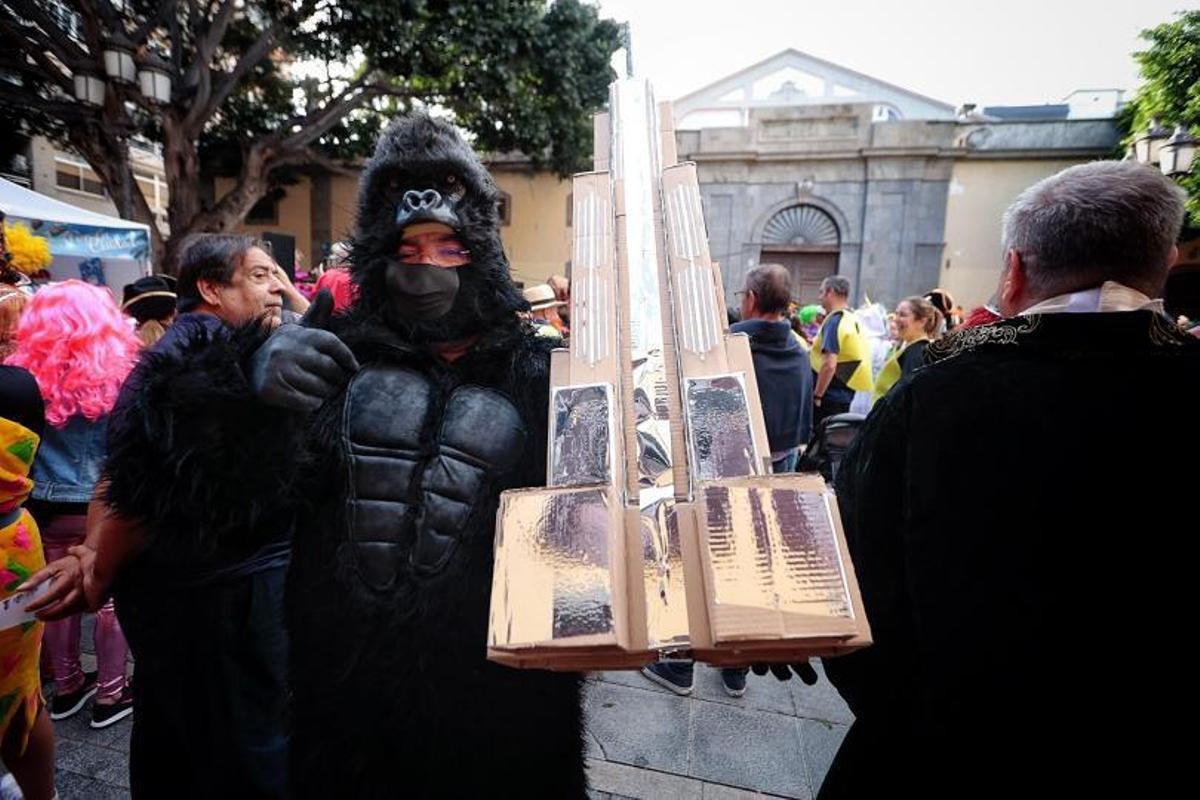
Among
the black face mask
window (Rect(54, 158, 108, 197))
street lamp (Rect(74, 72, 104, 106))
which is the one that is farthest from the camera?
window (Rect(54, 158, 108, 197))

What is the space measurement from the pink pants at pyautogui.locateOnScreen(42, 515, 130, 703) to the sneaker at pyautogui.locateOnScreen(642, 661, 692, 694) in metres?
2.66

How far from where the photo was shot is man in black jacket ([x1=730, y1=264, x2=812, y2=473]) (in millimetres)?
4121

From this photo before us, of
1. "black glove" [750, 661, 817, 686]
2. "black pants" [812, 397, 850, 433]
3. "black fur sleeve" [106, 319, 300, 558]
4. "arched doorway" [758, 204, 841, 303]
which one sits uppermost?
"arched doorway" [758, 204, 841, 303]

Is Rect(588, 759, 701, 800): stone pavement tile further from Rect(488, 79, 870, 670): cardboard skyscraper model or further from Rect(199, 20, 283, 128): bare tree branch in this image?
Rect(199, 20, 283, 128): bare tree branch

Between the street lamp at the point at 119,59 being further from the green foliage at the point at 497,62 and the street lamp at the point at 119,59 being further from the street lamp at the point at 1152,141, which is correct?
the street lamp at the point at 1152,141

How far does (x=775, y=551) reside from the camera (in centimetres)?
84

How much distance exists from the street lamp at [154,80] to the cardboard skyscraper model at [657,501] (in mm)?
10099

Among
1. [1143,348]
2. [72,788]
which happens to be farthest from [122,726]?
[1143,348]

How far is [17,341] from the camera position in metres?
2.54

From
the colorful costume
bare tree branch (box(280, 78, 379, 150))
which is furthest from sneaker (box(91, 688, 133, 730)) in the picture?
bare tree branch (box(280, 78, 379, 150))

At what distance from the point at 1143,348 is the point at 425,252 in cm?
162

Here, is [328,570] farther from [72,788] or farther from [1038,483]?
[72,788]

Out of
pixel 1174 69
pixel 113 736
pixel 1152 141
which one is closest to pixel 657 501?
pixel 113 736

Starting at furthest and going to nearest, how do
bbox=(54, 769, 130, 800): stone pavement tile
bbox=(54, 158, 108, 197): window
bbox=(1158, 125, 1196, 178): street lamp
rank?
bbox=(54, 158, 108, 197): window < bbox=(1158, 125, 1196, 178): street lamp < bbox=(54, 769, 130, 800): stone pavement tile
